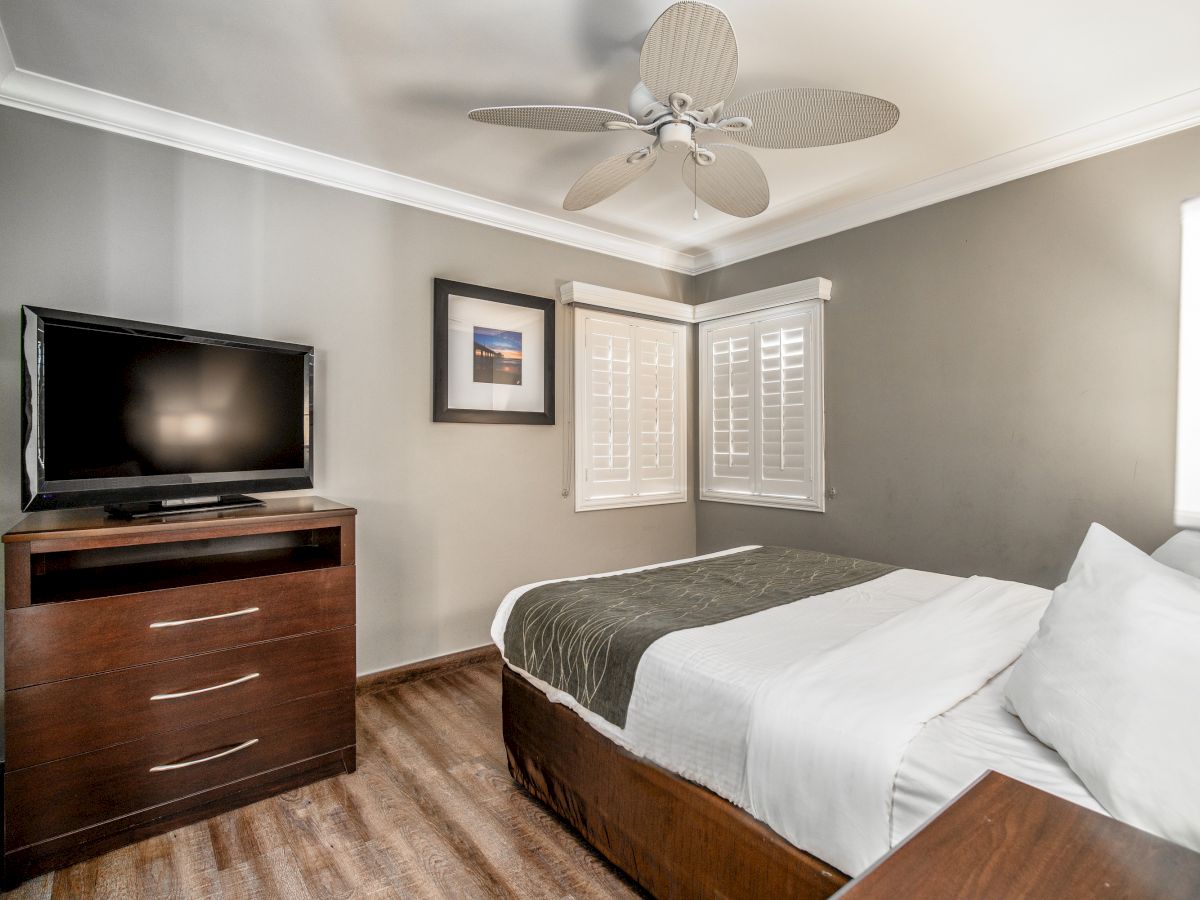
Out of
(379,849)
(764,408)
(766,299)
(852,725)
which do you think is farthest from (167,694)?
(766,299)

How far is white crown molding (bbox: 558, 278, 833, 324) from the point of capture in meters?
3.55

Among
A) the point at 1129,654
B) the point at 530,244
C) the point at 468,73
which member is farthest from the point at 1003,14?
the point at 530,244

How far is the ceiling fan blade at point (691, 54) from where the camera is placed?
145 cm

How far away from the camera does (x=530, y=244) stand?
3594 mm

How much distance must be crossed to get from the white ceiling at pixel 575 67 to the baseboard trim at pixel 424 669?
251cm

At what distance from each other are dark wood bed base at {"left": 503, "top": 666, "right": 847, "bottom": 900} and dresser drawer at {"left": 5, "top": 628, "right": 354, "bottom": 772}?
0.72 metres

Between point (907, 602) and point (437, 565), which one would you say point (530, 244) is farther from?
point (907, 602)

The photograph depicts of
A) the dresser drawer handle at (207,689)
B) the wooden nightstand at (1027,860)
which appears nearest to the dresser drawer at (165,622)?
the dresser drawer handle at (207,689)

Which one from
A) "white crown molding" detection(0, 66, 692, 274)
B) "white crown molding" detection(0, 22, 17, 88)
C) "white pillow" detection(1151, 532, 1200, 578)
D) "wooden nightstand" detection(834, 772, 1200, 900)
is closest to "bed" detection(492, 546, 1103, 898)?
"wooden nightstand" detection(834, 772, 1200, 900)

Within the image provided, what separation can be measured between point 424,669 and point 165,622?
144cm

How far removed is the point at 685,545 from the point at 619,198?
2.37m

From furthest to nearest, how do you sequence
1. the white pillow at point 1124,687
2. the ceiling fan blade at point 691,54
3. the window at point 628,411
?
the window at point 628,411 → the ceiling fan blade at point 691,54 → the white pillow at point 1124,687

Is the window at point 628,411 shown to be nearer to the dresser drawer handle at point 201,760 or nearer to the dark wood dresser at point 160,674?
the dark wood dresser at point 160,674

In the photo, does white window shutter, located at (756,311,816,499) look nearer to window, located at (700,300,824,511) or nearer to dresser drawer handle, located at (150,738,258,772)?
window, located at (700,300,824,511)
